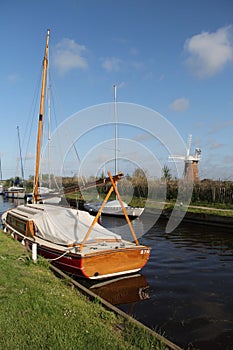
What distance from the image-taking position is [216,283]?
40.0 ft

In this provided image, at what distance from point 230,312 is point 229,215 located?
60.2 ft

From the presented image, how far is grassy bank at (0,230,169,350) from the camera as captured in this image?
5.23m

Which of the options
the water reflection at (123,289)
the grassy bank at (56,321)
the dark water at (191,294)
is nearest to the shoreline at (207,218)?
the dark water at (191,294)

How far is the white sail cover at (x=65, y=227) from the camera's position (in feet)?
42.0

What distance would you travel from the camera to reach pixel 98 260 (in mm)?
11109

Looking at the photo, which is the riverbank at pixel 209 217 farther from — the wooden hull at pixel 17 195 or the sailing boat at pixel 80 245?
the wooden hull at pixel 17 195

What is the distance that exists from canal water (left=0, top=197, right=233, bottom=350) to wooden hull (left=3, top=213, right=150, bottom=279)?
1.45 ft

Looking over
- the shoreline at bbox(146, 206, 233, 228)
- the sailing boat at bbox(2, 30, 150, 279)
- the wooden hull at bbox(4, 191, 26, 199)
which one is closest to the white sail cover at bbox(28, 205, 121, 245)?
the sailing boat at bbox(2, 30, 150, 279)

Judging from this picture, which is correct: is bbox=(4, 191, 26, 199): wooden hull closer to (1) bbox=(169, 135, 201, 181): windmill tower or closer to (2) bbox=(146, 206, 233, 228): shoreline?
(1) bbox=(169, 135, 201, 181): windmill tower

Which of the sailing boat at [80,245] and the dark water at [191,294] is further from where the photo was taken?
the sailing boat at [80,245]

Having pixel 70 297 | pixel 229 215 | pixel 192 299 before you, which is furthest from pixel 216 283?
pixel 229 215

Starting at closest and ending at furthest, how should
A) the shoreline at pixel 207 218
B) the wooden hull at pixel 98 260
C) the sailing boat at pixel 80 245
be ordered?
the wooden hull at pixel 98 260 → the sailing boat at pixel 80 245 → the shoreline at pixel 207 218

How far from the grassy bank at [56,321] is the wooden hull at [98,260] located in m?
2.17

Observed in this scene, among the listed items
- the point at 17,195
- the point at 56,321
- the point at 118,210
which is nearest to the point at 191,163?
the point at 118,210
